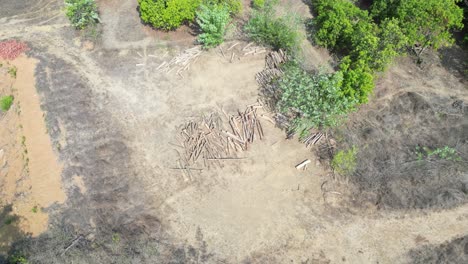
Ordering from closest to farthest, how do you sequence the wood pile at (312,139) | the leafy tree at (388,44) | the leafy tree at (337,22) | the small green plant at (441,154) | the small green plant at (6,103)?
the small green plant at (441,154), the wood pile at (312,139), the leafy tree at (388,44), the small green plant at (6,103), the leafy tree at (337,22)

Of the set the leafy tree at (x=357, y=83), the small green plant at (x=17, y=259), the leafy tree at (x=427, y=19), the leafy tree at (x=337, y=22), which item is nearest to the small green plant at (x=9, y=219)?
the small green plant at (x=17, y=259)

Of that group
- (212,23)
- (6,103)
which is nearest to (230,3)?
(212,23)

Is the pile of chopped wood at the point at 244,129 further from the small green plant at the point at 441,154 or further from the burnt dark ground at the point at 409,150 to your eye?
the small green plant at the point at 441,154

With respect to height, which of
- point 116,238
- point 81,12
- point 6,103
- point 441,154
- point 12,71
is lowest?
point 116,238

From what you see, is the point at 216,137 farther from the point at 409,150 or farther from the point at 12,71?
the point at 12,71

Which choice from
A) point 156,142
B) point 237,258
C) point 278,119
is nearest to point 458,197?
point 278,119

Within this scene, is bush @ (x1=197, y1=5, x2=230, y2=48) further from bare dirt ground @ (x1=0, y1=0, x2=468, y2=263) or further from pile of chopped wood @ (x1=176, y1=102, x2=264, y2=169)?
pile of chopped wood @ (x1=176, y1=102, x2=264, y2=169)

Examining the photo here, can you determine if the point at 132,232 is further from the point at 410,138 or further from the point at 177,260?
the point at 410,138
